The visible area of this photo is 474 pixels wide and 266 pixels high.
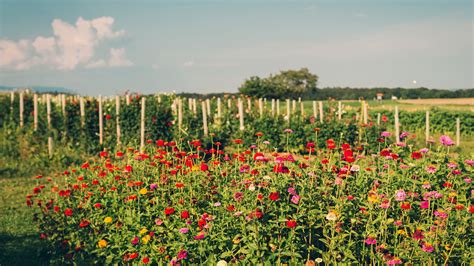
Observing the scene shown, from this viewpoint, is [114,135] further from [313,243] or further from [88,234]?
[313,243]

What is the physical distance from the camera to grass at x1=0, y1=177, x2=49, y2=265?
5.55m

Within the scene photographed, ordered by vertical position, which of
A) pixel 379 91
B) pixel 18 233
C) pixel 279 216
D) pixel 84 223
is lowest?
pixel 18 233

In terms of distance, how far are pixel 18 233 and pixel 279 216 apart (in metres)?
4.68

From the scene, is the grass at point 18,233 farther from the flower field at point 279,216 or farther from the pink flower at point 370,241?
the pink flower at point 370,241

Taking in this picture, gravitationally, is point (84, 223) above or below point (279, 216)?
below

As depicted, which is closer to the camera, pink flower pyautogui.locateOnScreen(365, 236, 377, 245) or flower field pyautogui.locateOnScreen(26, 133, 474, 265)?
pink flower pyautogui.locateOnScreen(365, 236, 377, 245)

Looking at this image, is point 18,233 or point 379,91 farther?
point 379,91

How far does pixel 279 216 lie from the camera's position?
387 centimetres

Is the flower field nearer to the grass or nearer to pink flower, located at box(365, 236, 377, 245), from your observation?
pink flower, located at box(365, 236, 377, 245)

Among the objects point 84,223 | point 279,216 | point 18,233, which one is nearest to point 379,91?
point 18,233

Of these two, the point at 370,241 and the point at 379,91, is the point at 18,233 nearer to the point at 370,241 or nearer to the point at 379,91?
the point at 370,241

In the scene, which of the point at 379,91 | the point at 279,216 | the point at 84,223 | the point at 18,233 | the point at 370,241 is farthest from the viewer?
the point at 379,91

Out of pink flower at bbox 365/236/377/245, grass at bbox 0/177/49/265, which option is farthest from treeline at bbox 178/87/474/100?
pink flower at bbox 365/236/377/245

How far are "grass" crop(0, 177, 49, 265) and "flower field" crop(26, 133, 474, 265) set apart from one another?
0.36 m
